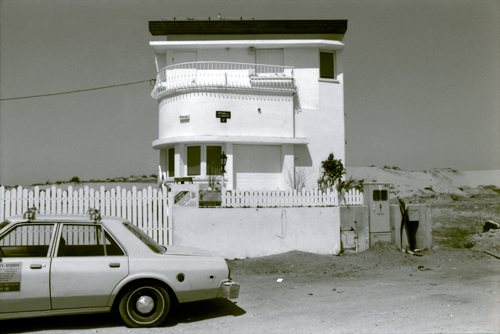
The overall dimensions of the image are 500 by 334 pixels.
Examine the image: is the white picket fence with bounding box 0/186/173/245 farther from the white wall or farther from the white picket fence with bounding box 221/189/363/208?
the white wall

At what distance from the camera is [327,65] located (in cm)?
2038

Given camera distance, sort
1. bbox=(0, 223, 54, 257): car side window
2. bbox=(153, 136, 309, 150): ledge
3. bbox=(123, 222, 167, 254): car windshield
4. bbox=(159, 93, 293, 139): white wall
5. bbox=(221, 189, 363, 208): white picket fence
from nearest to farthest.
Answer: bbox=(0, 223, 54, 257): car side window, bbox=(123, 222, 167, 254): car windshield, bbox=(221, 189, 363, 208): white picket fence, bbox=(153, 136, 309, 150): ledge, bbox=(159, 93, 293, 139): white wall

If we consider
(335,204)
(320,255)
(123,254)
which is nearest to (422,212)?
(335,204)

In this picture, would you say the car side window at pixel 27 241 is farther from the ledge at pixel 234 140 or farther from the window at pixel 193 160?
the window at pixel 193 160

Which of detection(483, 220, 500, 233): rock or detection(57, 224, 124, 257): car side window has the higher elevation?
detection(57, 224, 124, 257): car side window

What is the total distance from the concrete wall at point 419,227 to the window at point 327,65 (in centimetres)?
860

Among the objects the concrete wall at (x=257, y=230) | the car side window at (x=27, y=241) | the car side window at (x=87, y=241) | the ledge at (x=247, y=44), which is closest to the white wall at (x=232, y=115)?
the ledge at (x=247, y=44)

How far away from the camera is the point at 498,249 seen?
42.9 ft

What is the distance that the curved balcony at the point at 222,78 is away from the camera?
60.7 feet

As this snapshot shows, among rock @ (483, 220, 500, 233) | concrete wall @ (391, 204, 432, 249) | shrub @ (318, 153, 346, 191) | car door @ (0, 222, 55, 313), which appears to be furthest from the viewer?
shrub @ (318, 153, 346, 191)

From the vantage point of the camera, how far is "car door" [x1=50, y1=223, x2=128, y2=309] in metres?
5.77

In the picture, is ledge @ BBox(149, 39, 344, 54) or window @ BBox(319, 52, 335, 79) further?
window @ BBox(319, 52, 335, 79)

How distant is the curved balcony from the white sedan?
1280 centimetres

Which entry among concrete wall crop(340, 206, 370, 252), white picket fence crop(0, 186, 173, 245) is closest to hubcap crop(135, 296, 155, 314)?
white picket fence crop(0, 186, 173, 245)
